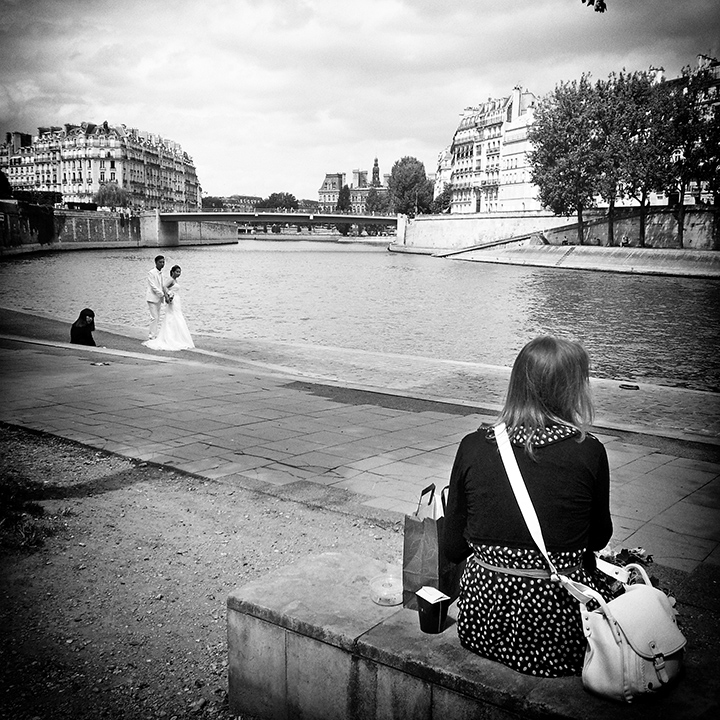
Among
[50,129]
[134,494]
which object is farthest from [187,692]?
[50,129]

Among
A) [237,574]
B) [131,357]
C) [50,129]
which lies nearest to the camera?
[237,574]

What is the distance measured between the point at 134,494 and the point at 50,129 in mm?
173017

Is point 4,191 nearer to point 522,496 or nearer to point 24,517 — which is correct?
point 24,517

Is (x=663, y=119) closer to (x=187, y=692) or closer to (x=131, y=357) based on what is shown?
(x=131, y=357)

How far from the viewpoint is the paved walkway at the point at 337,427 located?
237 inches

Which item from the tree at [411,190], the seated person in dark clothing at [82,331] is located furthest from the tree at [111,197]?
the seated person in dark clothing at [82,331]

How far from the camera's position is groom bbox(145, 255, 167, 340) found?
1608 centimetres

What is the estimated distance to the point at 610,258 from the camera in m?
62.0

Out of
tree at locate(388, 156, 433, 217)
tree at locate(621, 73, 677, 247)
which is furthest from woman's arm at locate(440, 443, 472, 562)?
tree at locate(388, 156, 433, 217)

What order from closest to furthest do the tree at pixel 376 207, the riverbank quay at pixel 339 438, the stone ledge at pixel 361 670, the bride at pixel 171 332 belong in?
the stone ledge at pixel 361 670, the riverbank quay at pixel 339 438, the bride at pixel 171 332, the tree at pixel 376 207

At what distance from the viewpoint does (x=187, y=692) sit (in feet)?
11.5

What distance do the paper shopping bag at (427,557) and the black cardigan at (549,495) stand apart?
0.80ft

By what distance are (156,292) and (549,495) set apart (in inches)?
575

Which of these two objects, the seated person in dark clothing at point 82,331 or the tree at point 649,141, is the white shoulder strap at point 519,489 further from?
the tree at point 649,141
